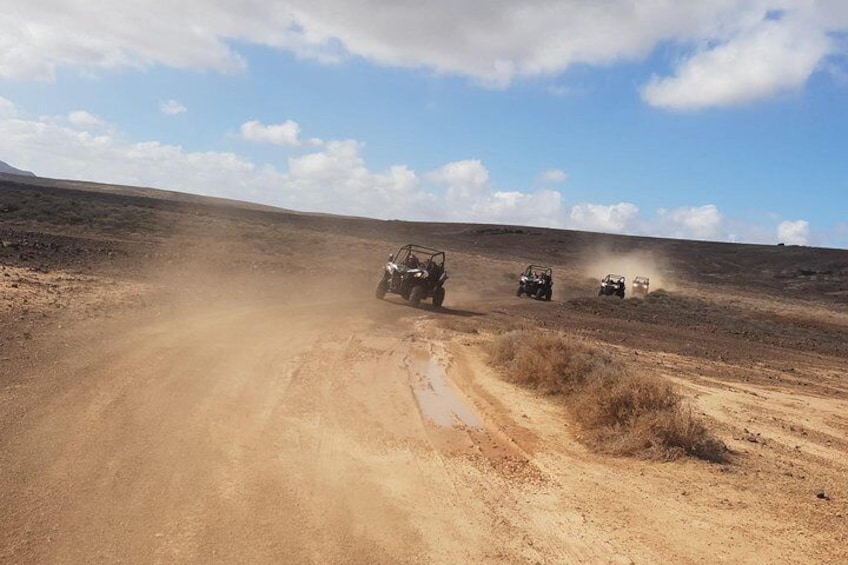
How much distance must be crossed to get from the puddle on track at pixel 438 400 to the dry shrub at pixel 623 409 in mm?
1385

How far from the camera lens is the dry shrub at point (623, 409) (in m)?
6.70

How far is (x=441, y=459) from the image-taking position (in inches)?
240

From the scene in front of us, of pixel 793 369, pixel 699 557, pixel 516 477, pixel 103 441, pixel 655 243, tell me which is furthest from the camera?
pixel 655 243

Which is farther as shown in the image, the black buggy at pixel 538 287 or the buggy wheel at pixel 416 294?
the black buggy at pixel 538 287

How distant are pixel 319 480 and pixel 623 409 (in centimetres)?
389

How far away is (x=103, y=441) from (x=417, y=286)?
15.1 m

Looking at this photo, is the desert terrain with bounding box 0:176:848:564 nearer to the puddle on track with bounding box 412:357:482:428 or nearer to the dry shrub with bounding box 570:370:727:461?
the puddle on track with bounding box 412:357:482:428

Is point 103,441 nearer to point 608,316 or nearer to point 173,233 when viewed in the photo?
point 608,316

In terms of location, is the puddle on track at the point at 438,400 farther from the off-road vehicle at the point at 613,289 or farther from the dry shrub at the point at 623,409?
the off-road vehicle at the point at 613,289

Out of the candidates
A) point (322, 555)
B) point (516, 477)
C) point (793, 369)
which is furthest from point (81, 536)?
point (793, 369)

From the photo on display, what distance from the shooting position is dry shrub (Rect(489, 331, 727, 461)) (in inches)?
264

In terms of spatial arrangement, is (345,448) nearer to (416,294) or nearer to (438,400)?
(438,400)

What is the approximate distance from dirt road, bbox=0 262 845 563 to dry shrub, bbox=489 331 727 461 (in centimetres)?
30

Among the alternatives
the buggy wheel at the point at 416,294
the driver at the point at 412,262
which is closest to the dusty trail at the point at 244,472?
the buggy wheel at the point at 416,294
